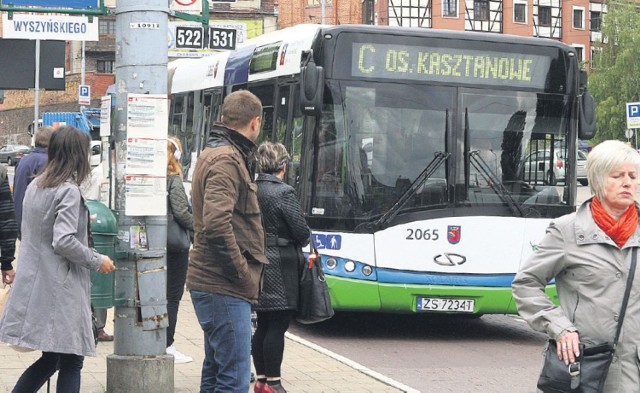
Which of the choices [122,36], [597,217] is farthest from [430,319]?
[597,217]

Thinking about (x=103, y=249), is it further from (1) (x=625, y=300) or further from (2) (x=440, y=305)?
(2) (x=440, y=305)

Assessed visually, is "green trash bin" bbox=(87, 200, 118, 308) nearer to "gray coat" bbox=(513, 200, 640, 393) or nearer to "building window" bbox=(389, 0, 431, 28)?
"gray coat" bbox=(513, 200, 640, 393)

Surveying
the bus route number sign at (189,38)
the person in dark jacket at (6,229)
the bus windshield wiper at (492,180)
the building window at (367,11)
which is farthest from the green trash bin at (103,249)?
the building window at (367,11)

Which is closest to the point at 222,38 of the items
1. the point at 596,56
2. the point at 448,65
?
the point at 448,65

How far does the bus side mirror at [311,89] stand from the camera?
1138cm

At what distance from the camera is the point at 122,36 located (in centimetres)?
Answer: 770

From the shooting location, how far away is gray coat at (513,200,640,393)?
4734 mm

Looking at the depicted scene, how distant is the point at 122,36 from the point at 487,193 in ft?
17.0

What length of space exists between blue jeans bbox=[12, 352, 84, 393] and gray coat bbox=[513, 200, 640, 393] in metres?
2.66

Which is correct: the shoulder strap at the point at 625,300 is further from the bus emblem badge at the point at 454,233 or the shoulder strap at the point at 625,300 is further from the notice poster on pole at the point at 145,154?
the bus emblem badge at the point at 454,233

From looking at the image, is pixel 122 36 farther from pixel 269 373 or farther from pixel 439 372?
pixel 439 372

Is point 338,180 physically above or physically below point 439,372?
above

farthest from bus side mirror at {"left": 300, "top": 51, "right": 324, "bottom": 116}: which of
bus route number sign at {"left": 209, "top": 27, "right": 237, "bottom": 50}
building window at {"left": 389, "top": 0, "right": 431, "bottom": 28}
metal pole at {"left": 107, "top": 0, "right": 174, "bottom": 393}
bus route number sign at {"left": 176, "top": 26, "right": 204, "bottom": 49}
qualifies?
building window at {"left": 389, "top": 0, "right": 431, "bottom": 28}

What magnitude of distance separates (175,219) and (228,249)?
10.8 feet
